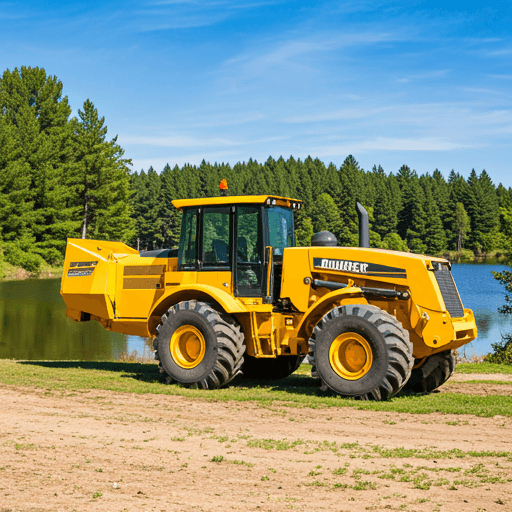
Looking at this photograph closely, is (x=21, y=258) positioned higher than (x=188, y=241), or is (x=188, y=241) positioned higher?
(x=21, y=258)

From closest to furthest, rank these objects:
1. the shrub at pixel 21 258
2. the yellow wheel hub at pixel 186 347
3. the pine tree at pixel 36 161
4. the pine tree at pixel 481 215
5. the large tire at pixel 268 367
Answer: the yellow wheel hub at pixel 186 347
the large tire at pixel 268 367
the shrub at pixel 21 258
the pine tree at pixel 36 161
the pine tree at pixel 481 215

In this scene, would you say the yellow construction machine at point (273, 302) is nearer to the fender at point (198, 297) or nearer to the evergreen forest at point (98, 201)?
the fender at point (198, 297)

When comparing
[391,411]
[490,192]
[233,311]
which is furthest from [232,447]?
[490,192]

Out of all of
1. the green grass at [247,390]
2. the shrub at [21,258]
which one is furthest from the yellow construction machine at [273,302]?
the shrub at [21,258]

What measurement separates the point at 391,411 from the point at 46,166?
64545 millimetres

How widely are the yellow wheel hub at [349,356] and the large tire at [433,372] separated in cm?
152

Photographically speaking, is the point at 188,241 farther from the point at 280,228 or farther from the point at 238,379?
the point at 238,379

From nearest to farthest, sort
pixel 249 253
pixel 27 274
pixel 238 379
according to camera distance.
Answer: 1. pixel 249 253
2. pixel 238 379
3. pixel 27 274

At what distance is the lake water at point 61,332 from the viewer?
23.0 meters

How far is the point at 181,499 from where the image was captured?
622cm

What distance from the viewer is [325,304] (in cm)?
1132

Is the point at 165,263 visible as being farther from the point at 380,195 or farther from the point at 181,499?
the point at 380,195

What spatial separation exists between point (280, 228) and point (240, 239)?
0.79 meters

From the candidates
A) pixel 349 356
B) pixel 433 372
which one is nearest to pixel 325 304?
pixel 349 356
